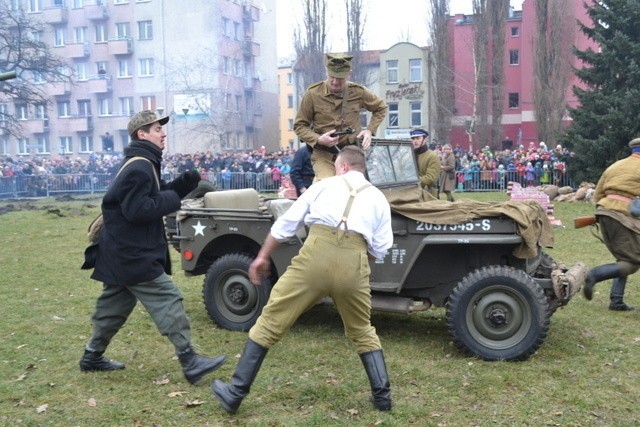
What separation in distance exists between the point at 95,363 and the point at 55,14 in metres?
43.2

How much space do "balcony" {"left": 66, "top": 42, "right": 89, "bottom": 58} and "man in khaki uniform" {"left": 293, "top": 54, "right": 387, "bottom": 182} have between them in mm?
43096

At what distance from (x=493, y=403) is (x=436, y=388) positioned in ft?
1.54

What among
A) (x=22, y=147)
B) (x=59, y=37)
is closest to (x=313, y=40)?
(x=59, y=37)

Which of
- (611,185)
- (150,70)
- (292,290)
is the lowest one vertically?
(292,290)

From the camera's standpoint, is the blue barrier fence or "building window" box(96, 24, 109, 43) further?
"building window" box(96, 24, 109, 43)

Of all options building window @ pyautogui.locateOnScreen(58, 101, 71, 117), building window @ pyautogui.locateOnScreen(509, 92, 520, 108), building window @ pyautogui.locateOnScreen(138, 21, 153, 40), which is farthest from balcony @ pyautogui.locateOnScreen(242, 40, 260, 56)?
building window @ pyautogui.locateOnScreen(509, 92, 520, 108)

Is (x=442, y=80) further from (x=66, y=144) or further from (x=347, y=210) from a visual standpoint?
(x=347, y=210)

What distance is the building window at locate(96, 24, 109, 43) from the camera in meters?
47.5

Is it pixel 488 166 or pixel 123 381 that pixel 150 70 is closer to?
pixel 488 166

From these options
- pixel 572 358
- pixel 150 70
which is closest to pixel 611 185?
pixel 572 358

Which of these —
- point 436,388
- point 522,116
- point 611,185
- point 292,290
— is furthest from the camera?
point 522,116

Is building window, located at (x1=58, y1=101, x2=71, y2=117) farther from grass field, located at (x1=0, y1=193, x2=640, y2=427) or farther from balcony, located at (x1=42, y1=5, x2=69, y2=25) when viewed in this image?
grass field, located at (x1=0, y1=193, x2=640, y2=427)

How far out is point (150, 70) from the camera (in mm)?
47938

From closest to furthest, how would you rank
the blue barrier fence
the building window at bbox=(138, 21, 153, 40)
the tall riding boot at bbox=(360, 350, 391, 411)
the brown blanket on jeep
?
the tall riding boot at bbox=(360, 350, 391, 411), the brown blanket on jeep, the blue barrier fence, the building window at bbox=(138, 21, 153, 40)
